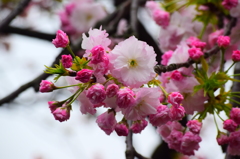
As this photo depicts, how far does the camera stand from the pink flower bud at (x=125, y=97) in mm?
823

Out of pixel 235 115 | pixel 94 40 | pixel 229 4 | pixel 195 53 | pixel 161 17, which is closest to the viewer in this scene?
pixel 94 40

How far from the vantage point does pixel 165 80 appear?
1192mm

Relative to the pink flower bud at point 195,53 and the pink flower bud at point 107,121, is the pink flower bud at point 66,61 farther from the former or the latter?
the pink flower bud at point 195,53

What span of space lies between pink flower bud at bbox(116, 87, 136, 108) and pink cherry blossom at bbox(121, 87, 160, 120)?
0.10 feet

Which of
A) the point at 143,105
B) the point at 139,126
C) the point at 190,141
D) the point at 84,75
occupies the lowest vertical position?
the point at 190,141

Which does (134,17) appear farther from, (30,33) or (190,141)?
(190,141)

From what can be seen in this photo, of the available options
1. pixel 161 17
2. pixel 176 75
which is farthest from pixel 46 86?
pixel 161 17

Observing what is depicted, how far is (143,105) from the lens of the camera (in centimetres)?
90

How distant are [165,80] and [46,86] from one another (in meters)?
0.48

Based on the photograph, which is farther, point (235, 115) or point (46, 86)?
point (235, 115)

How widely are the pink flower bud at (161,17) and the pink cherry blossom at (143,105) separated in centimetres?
72

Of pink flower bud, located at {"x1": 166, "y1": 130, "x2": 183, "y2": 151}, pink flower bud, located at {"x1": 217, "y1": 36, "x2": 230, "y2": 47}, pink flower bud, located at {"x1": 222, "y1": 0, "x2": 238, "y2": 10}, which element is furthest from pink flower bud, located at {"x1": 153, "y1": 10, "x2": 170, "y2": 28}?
pink flower bud, located at {"x1": 166, "y1": 130, "x2": 183, "y2": 151}

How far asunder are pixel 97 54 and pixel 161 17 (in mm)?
781

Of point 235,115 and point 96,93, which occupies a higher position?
point 96,93
